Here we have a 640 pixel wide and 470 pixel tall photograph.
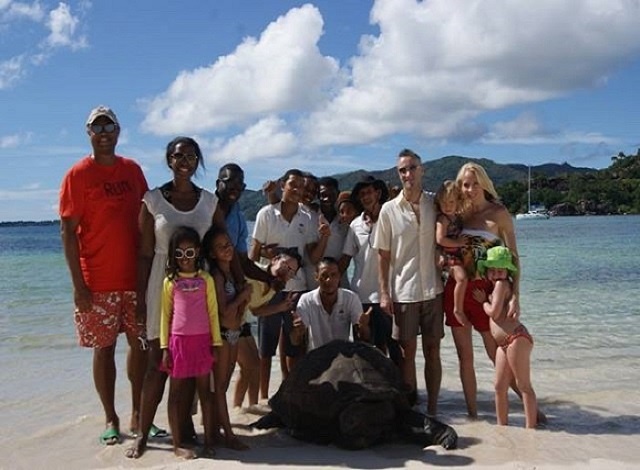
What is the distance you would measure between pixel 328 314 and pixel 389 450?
1.25 meters

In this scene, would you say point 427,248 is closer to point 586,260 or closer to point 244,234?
point 244,234

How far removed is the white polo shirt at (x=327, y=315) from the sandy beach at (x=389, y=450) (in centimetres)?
84

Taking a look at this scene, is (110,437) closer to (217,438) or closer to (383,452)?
(217,438)

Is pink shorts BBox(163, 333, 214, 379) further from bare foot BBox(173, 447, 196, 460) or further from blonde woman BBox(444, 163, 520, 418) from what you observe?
blonde woman BBox(444, 163, 520, 418)

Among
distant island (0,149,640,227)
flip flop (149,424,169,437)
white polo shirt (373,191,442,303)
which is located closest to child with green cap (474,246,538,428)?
white polo shirt (373,191,442,303)

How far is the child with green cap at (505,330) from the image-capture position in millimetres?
4715

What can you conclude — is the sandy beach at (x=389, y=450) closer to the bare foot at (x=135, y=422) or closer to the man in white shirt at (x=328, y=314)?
the bare foot at (x=135, y=422)

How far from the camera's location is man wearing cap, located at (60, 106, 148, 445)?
14.6ft

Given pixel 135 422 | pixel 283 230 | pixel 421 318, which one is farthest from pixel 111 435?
pixel 421 318

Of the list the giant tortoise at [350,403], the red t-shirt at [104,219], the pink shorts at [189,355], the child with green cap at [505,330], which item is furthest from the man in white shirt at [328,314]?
the red t-shirt at [104,219]

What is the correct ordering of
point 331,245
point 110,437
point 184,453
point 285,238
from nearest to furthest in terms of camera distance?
point 184,453 → point 110,437 → point 285,238 → point 331,245

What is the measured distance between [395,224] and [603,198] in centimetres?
9833

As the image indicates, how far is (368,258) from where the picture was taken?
5.62m

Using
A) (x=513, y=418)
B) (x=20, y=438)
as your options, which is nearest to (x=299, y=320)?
(x=513, y=418)
